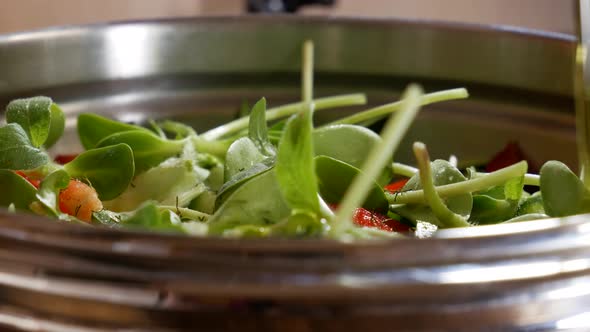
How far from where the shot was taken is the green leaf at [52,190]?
1.37 feet

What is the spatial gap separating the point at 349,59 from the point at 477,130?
132 mm

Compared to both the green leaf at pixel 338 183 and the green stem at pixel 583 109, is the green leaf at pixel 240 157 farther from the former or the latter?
the green stem at pixel 583 109

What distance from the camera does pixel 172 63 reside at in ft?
2.49

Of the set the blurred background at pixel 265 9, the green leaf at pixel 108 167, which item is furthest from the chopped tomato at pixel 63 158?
the blurred background at pixel 265 9

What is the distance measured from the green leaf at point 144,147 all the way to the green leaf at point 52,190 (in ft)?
0.39

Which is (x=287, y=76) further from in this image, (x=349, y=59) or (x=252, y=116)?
(x=252, y=116)

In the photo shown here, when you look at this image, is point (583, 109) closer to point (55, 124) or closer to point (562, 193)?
point (562, 193)

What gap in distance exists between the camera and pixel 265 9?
1363 mm

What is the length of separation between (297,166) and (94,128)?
29cm

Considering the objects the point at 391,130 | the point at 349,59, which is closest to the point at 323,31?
the point at 349,59

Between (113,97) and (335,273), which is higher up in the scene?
(335,273)

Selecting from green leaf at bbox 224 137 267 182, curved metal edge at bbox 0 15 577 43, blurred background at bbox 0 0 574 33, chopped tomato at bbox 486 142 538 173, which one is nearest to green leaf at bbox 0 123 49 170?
green leaf at bbox 224 137 267 182

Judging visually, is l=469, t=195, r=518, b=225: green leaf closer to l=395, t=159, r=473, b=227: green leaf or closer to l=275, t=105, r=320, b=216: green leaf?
l=395, t=159, r=473, b=227: green leaf

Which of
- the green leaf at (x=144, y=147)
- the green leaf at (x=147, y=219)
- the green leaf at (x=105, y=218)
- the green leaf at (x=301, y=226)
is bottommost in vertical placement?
the green leaf at (x=144, y=147)
